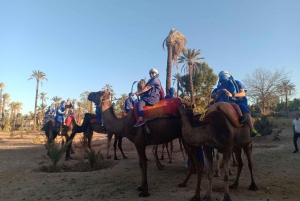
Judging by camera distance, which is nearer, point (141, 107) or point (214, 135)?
point (214, 135)

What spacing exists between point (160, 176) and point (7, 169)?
5.53m

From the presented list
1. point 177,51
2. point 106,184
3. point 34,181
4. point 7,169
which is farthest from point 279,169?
point 177,51

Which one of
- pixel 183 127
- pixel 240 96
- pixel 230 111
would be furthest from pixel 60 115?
pixel 230 111

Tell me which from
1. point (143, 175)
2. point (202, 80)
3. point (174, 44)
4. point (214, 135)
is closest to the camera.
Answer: point (214, 135)

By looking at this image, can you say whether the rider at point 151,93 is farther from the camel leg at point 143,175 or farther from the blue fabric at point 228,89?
the blue fabric at point 228,89

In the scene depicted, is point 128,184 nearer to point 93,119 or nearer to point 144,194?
point 144,194

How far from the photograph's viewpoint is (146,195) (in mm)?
4789

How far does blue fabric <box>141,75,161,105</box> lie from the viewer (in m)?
5.51

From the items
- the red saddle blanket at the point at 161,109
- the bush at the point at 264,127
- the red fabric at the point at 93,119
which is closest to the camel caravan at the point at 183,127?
the red saddle blanket at the point at 161,109

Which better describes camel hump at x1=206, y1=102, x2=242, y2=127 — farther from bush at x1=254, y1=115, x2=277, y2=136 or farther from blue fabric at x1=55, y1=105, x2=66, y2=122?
bush at x1=254, y1=115, x2=277, y2=136

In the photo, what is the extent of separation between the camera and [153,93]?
5.59m

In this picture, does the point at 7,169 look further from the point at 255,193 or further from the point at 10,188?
the point at 255,193

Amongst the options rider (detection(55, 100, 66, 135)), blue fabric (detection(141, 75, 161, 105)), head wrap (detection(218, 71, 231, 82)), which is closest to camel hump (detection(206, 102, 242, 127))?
head wrap (detection(218, 71, 231, 82))

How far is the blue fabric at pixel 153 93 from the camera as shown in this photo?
5.51 meters
